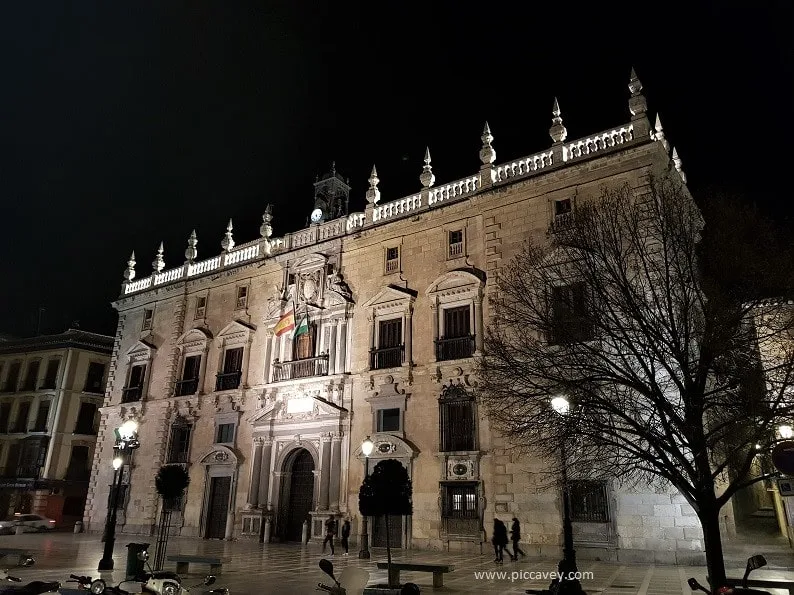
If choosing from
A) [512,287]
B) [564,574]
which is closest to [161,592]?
[564,574]

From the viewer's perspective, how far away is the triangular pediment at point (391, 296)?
21094mm

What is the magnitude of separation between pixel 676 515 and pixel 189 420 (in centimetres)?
2002

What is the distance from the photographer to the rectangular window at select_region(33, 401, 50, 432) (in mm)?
36969


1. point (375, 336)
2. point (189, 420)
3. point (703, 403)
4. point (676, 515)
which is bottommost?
point (676, 515)

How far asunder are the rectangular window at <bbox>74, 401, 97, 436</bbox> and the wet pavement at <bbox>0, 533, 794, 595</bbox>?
20272 millimetres

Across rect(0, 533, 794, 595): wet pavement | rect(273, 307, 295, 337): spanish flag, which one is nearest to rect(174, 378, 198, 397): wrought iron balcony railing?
rect(273, 307, 295, 337): spanish flag

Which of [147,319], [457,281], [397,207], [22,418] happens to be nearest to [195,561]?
[457,281]

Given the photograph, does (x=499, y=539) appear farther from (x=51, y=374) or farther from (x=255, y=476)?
(x=51, y=374)

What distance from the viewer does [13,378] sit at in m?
40.1

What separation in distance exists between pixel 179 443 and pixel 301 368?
7.86m

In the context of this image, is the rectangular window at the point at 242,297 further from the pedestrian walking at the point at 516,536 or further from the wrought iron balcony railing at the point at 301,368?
the pedestrian walking at the point at 516,536

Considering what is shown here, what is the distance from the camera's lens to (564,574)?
318 inches

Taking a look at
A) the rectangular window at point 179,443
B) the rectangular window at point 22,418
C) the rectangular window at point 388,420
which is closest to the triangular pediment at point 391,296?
the rectangular window at point 388,420

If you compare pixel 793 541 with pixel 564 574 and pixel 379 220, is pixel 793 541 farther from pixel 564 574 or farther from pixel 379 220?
pixel 379 220
